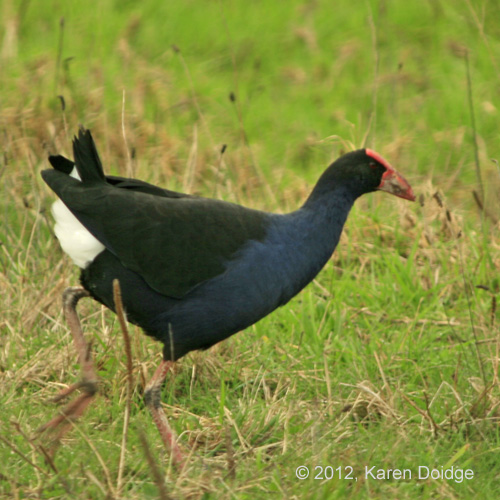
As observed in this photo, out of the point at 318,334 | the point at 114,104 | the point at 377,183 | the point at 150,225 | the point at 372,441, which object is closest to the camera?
the point at 372,441

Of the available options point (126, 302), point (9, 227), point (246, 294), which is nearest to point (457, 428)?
point (246, 294)

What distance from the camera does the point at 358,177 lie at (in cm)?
309

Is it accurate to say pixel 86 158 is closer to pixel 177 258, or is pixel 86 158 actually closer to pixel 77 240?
pixel 77 240

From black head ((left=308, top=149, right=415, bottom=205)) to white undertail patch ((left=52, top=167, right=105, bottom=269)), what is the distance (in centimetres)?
72

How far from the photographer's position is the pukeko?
283cm

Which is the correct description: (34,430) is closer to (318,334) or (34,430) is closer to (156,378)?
(156,378)

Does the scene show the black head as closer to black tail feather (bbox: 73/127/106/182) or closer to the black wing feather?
the black wing feather

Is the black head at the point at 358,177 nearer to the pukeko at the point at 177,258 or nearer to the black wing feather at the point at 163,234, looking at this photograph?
the pukeko at the point at 177,258

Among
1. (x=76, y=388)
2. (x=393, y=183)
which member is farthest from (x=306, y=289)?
(x=76, y=388)

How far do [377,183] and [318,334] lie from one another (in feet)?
2.14

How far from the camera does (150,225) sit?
286 cm

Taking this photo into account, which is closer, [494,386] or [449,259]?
[494,386]

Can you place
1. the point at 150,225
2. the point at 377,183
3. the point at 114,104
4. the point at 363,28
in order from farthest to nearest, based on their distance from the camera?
1. the point at 363,28
2. the point at 114,104
3. the point at 377,183
4. the point at 150,225

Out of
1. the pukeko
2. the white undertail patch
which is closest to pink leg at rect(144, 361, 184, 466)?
the pukeko
